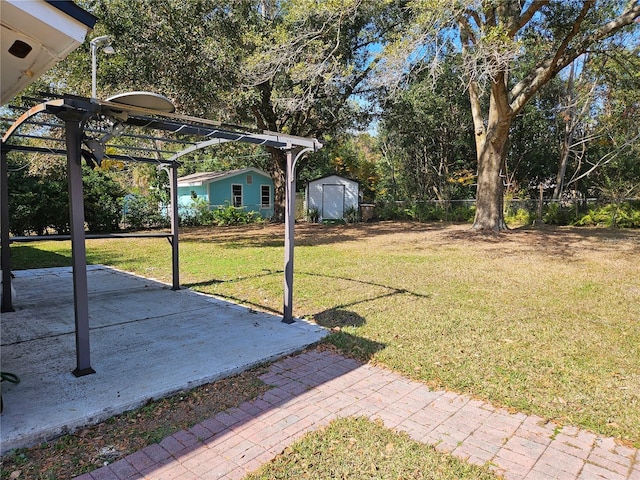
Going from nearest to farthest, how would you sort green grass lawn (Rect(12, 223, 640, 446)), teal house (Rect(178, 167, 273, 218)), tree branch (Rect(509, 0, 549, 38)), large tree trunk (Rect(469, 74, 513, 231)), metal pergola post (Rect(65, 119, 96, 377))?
metal pergola post (Rect(65, 119, 96, 377))
green grass lawn (Rect(12, 223, 640, 446))
tree branch (Rect(509, 0, 549, 38))
large tree trunk (Rect(469, 74, 513, 231))
teal house (Rect(178, 167, 273, 218))

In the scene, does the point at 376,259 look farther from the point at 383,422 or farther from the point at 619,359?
the point at 383,422

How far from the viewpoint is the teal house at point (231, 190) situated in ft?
66.9

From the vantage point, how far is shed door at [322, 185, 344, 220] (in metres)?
20.2

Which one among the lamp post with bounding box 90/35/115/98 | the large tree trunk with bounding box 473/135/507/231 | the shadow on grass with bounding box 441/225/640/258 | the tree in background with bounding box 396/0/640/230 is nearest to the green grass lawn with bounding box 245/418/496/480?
the lamp post with bounding box 90/35/115/98

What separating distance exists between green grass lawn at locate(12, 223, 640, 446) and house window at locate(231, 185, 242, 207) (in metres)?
10.1

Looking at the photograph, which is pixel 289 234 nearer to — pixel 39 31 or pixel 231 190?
pixel 39 31

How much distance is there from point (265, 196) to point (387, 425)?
21278 mm

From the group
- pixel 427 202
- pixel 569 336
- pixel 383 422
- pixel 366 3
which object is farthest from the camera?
pixel 427 202

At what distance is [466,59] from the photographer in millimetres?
8961

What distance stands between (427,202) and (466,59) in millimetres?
12026

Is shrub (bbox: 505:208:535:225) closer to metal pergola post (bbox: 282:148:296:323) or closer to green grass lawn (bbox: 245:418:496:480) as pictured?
A: metal pergola post (bbox: 282:148:296:323)

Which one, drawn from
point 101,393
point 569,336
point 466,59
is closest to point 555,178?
point 466,59

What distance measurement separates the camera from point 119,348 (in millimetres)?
3684

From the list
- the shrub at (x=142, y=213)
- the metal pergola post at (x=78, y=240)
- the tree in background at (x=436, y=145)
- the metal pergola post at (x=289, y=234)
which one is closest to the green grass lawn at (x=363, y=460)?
the metal pergola post at (x=78, y=240)
